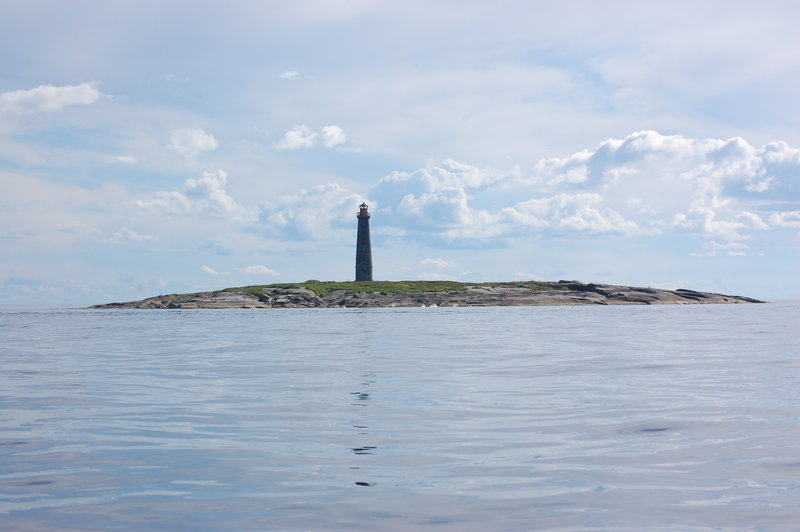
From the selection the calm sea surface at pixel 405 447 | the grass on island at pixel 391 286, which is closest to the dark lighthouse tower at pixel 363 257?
the grass on island at pixel 391 286

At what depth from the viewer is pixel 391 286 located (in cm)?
14012

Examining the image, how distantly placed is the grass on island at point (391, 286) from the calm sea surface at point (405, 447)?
109729 mm

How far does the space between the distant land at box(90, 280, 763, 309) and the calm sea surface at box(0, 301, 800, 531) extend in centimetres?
10246

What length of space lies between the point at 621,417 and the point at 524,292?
12390cm

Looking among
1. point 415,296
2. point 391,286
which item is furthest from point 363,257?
point 415,296

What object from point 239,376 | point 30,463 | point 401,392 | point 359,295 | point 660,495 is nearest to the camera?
point 660,495

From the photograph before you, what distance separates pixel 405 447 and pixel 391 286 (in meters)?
128

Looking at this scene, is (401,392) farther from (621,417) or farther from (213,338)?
(213,338)

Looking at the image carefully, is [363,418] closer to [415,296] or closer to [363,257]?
[415,296]

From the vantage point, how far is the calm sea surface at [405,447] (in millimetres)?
8508

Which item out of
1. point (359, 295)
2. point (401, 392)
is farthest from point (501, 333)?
point (359, 295)

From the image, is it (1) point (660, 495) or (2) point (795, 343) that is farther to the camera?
(2) point (795, 343)

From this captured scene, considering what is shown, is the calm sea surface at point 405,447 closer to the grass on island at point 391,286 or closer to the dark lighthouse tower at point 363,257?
the grass on island at point 391,286

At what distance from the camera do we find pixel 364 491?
30.9ft
